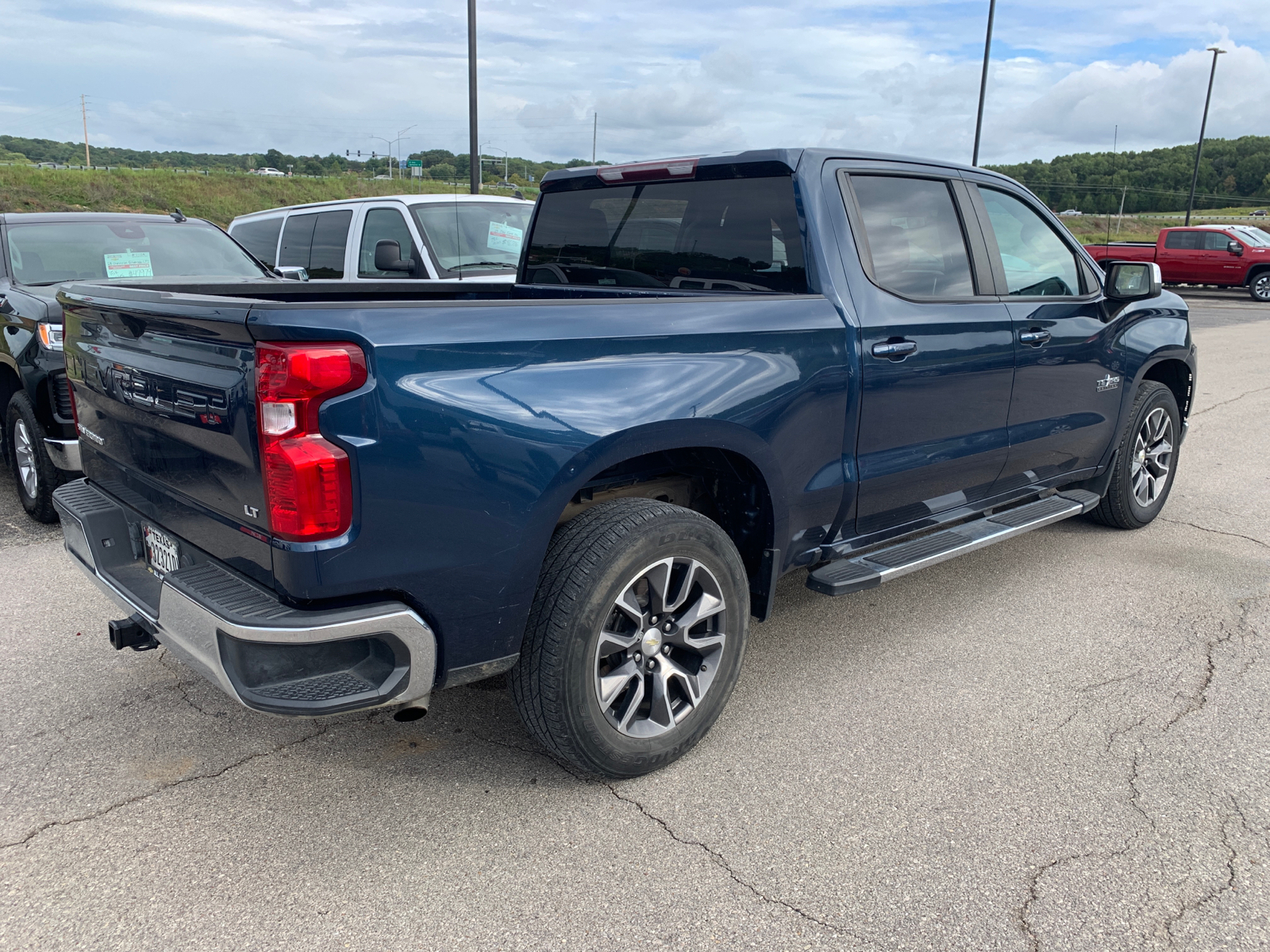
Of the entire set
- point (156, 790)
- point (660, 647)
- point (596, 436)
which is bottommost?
point (156, 790)

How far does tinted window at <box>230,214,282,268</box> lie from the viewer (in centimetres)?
945

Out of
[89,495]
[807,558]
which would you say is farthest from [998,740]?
[89,495]

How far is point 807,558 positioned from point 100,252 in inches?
206

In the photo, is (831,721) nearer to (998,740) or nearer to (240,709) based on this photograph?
(998,740)

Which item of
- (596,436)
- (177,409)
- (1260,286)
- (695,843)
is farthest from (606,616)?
(1260,286)

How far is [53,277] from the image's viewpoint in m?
5.98

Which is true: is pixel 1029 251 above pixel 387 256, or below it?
above

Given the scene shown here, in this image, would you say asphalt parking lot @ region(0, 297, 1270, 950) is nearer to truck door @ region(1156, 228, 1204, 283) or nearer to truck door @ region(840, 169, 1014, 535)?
truck door @ region(840, 169, 1014, 535)

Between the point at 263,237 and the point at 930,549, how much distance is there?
8.15 metres

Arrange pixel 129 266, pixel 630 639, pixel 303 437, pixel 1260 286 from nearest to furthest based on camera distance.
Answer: pixel 303 437 < pixel 630 639 < pixel 129 266 < pixel 1260 286

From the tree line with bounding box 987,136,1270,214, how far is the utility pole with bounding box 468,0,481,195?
46.9 meters

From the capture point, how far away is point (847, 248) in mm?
3416

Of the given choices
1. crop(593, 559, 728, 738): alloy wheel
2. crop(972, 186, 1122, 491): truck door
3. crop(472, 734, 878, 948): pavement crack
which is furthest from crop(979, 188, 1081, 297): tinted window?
crop(472, 734, 878, 948): pavement crack

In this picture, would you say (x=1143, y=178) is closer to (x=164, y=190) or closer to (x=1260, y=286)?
(x=1260, y=286)
